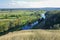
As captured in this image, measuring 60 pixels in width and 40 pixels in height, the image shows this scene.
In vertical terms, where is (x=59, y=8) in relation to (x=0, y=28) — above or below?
above

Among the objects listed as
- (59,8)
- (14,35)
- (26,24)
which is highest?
(59,8)

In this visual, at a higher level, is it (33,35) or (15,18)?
(15,18)

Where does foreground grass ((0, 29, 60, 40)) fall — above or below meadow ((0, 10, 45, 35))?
below

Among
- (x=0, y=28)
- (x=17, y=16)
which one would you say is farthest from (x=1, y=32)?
(x=17, y=16)

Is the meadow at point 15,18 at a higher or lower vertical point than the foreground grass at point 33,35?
higher

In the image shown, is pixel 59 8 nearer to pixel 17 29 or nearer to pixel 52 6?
pixel 52 6

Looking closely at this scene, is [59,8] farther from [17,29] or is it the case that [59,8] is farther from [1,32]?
[1,32]
